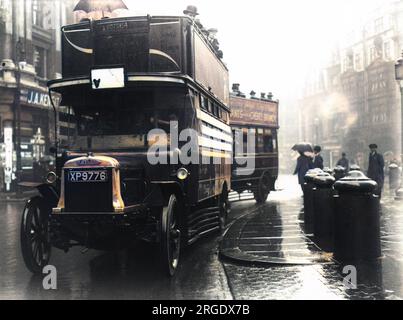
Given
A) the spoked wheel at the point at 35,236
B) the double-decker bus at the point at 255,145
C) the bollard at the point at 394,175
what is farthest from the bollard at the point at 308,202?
the bollard at the point at 394,175

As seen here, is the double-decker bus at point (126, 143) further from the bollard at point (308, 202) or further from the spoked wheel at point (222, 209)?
the bollard at point (308, 202)

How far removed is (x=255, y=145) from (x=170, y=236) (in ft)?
36.4

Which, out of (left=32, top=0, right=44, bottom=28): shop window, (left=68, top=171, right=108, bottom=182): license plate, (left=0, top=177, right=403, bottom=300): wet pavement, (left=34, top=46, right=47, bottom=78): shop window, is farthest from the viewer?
(left=34, top=46, right=47, bottom=78): shop window

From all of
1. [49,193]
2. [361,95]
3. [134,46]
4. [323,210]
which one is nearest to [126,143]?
[49,193]

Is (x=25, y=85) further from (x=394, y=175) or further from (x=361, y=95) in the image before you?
(x=361, y=95)

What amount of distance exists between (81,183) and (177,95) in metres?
2.05

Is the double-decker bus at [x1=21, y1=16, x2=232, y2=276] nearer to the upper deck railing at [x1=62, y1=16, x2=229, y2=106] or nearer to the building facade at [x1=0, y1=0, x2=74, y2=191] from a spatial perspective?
the upper deck railing at [x1=62, y1=16, x2=229, y2=106]

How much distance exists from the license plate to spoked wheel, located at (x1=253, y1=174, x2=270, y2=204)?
1100 centimetres

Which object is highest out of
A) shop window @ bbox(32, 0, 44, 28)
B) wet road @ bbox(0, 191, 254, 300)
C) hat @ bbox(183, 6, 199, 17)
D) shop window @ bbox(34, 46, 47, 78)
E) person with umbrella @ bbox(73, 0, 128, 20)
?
shop window @ bbox(32, 0, 44, 28)

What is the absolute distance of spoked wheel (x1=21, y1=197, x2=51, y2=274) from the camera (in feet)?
20.2

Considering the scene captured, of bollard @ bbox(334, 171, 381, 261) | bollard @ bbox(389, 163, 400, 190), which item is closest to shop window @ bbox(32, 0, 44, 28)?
bollard @ bbox(389, 163, 400, 190)

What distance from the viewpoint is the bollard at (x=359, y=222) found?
6.38m
